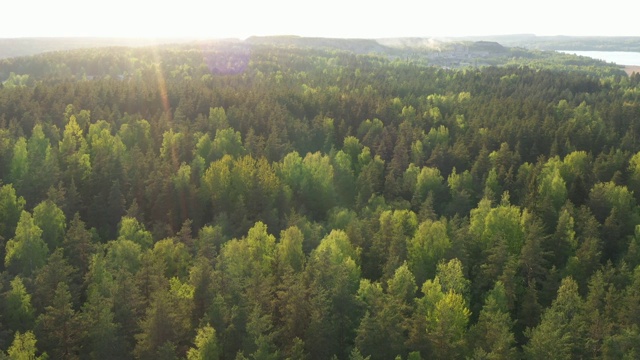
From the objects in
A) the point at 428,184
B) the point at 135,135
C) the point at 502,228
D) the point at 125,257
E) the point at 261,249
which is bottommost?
the point at 428,184

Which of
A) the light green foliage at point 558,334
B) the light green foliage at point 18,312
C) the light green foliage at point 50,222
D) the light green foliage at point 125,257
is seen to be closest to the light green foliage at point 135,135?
the light green foliage at point 50,222

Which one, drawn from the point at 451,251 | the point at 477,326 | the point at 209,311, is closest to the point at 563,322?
the point at 477,326

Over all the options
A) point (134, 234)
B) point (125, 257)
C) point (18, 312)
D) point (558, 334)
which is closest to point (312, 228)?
point (134, 234)

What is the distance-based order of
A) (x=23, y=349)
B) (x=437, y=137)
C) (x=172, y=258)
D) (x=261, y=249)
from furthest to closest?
(x=437, y=137)
(x=261, y=249)
(x=172, y=258)
(x=23, y=349)

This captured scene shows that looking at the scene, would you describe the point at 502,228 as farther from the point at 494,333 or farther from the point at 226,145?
the point at 226,145

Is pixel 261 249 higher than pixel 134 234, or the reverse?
pixel 134 234

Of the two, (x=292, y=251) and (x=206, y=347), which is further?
(x=292, y=251)
